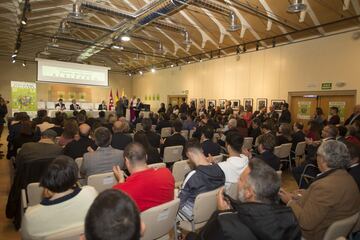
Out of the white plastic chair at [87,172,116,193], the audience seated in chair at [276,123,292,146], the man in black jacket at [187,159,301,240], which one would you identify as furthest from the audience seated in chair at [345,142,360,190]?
the white plastic chair at [87,172,116,193]

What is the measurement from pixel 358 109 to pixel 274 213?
6.70 m

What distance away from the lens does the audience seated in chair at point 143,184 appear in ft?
6.38

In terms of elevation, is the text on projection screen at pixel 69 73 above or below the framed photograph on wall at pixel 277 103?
above

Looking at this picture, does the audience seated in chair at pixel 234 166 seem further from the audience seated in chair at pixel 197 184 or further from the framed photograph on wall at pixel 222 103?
the framed photograph on wall at pixel 222 103

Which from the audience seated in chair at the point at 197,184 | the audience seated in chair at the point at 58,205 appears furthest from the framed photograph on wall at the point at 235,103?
the audience seated in chair at the point at 58,205

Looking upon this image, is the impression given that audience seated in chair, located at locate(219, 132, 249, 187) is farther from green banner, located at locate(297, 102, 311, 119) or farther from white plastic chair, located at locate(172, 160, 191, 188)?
green banner, located at locate(297, 102, 311, 119)

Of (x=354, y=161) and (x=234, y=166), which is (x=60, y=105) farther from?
(x=354, y=161)

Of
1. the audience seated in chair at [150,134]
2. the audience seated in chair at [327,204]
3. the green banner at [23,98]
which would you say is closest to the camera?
the audience seated in chair at [327,204]

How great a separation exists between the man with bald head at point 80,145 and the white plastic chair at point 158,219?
2.19 metres

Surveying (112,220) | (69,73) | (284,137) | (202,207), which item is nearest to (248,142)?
(284,137)

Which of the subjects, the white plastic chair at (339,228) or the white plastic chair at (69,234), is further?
the white plastic chair at (339,228)

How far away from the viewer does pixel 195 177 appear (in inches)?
95.3

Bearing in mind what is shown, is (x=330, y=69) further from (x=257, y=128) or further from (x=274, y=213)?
(x=274, y=213)

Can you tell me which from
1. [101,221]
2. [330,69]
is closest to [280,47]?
[330,69]
